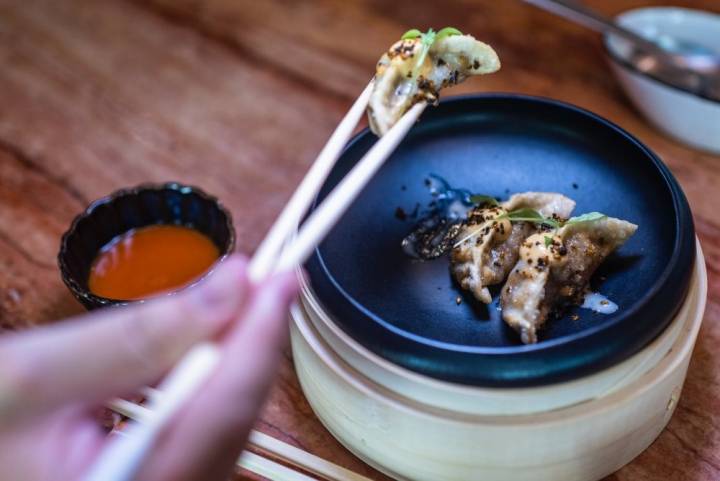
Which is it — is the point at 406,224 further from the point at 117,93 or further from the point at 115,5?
the point at 115,5

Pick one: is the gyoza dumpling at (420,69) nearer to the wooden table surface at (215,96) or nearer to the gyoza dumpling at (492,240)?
the gyoza dumpling at (492,240)

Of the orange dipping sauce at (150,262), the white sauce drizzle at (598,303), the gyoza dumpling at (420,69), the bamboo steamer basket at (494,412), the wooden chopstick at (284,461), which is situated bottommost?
the orange dipping sauce at (150,262)

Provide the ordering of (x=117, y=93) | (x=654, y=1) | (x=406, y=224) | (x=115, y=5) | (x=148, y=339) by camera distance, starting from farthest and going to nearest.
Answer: (x=115, y=5) < (x=654, y=1) < (x=117, y=93) < (x=406, y=224) < (x=148, y=339)

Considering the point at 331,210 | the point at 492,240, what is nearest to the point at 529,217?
the point at 492,240

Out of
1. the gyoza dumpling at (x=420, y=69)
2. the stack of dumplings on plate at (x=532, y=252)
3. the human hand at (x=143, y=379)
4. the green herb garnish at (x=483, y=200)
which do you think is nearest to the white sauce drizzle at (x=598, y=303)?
the stack of dumplings on plate at (x=532, y=252)

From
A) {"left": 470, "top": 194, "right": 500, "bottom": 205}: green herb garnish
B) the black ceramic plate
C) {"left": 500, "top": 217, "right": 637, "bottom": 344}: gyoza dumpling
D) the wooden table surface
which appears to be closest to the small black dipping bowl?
the wooden table surface

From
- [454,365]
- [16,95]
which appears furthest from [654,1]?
[16,95]
